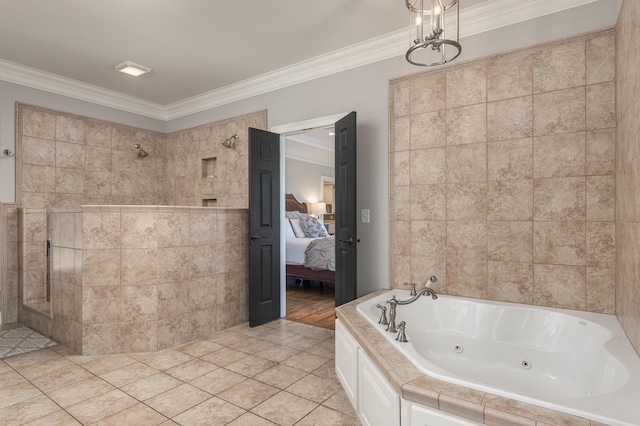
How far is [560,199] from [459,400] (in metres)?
1.90

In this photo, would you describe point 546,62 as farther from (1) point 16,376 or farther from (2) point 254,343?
(1) point 16,376

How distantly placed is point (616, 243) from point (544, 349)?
0.84m

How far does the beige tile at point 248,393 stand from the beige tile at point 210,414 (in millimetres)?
55

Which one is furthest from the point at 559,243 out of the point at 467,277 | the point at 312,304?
the point at 312,304

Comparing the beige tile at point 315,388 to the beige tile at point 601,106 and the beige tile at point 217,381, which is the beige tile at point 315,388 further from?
the beige tile at point 601,106

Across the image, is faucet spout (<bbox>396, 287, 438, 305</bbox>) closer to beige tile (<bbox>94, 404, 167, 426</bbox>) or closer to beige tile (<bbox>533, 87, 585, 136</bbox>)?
beige tile (<bbox>533, 87, 585, 136</bbox>)

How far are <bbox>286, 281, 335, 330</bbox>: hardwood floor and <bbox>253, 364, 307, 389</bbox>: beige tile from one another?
1.01 meters

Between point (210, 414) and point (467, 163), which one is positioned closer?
point (210, 414)

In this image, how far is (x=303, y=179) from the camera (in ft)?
27.2

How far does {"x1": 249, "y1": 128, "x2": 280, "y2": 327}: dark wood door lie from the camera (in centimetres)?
376

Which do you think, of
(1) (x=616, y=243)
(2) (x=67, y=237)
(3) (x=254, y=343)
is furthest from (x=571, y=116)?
(2) (x=67, y=237)

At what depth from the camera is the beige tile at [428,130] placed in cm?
300

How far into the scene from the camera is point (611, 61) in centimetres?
238

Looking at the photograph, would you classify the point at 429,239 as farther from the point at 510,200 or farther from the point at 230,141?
the point at 230,141
